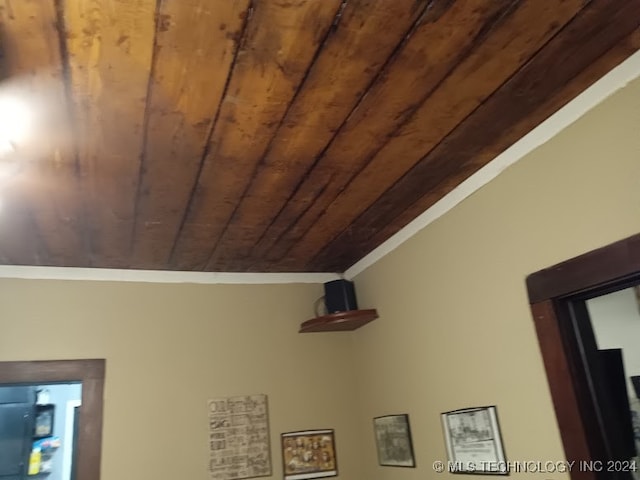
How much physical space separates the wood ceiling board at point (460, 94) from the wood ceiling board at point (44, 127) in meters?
0.84

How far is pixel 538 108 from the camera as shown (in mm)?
1481

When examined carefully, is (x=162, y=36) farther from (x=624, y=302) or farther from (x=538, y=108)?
(x=624, y=302)

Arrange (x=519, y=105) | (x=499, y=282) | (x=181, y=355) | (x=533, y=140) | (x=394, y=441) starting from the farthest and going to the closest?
Result: (x=181, y=355) → (x=394, y=441) → (x=499, y=282) → (x=533, y=140) → (x=519, y=105)

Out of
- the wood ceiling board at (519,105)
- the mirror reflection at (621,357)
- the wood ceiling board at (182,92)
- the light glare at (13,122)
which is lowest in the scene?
the mirror reflection at (621,357)

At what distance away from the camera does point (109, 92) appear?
1.23 m

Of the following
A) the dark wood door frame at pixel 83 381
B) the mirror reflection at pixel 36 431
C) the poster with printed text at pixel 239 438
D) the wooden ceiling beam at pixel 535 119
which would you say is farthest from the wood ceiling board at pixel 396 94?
the mirror reflection at pixel 36 431

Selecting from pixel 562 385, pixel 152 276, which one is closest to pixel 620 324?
pixel 562 385

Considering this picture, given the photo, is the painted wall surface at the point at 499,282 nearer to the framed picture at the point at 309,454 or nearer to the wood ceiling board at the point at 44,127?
the framed picture at the point at 309,454

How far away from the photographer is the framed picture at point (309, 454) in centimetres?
243

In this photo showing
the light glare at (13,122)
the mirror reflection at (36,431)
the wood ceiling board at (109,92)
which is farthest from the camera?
the mirror reflection at (36,431)

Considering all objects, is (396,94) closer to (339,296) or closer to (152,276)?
(339,296)

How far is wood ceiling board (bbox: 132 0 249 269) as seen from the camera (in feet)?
3.42

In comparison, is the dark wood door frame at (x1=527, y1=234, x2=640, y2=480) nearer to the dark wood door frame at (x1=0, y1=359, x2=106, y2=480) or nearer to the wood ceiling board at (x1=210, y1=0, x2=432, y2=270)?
the wood ceiling board at (x1=210, y1=0, x2=432, y2=270)

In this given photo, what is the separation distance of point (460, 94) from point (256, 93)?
0.50 metres
